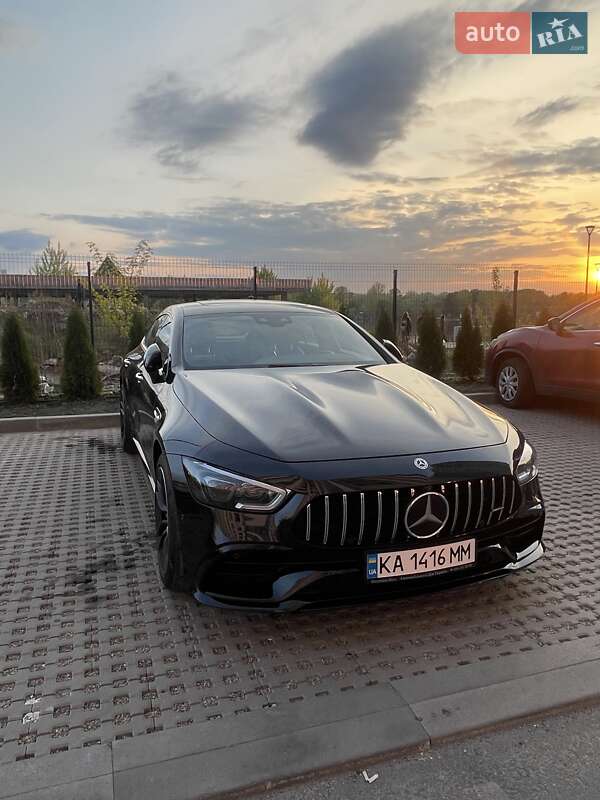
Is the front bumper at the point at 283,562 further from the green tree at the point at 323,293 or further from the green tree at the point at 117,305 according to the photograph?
the green tree at the point at 323,293

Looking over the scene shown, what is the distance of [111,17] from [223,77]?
2.31 metres

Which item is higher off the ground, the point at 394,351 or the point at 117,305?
the point at 117,305

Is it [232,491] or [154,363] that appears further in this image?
[154,363]

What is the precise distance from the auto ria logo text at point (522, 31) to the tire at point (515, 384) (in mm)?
4709

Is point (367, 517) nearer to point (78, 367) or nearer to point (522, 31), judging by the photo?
point (78, 367)

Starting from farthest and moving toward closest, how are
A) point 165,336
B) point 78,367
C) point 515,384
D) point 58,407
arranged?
point 78,367 → point 58,407 → point 515,384 → point 165,336

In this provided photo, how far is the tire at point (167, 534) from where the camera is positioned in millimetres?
2869

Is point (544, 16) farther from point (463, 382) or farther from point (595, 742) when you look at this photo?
point (595, 742)

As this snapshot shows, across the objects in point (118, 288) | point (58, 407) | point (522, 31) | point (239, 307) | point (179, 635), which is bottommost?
point (179, 635)

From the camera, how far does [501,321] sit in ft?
41.7

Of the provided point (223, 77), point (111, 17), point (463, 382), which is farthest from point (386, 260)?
point (111, 17)

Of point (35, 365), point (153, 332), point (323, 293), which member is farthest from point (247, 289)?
point (153, 332)

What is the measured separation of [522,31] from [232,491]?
32.4 feet

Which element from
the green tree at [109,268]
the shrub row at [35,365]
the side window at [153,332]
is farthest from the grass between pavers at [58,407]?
the green tree at [109,268]
